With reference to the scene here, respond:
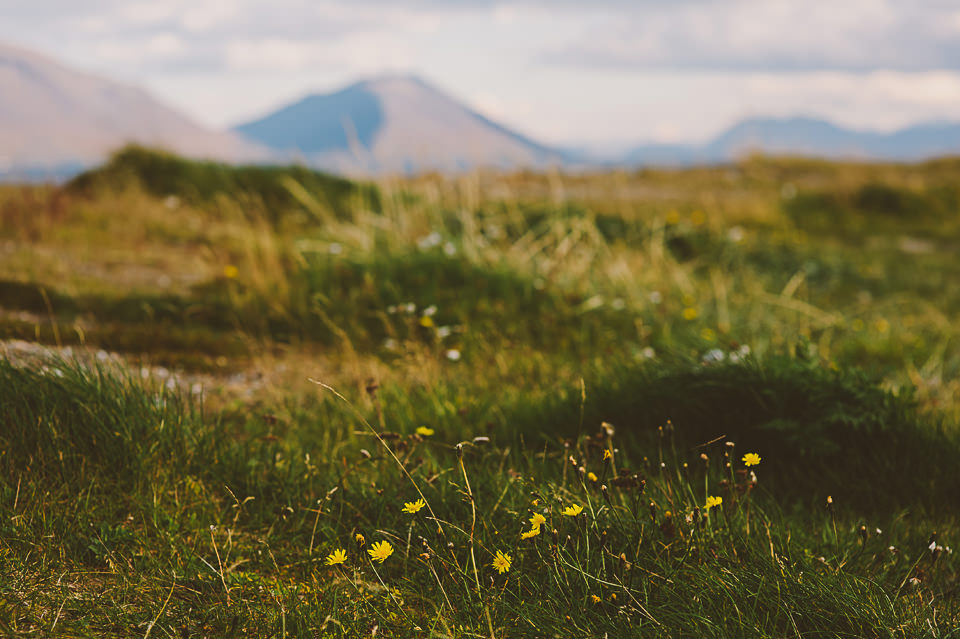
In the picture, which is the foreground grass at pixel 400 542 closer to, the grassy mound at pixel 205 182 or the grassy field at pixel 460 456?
the grassy field at pixel 460 456

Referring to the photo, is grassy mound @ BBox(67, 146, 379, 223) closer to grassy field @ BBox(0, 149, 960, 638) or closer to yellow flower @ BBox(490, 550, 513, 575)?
grassy field @ BBox(0, 149, 960, 638)

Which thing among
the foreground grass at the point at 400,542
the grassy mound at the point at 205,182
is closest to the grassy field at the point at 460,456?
the foreground grass at the point at 400,542

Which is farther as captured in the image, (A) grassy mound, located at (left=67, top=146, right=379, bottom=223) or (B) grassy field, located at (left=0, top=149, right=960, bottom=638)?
(A) grassy mound, located at (left=67, top=146, right=379, bottom=223)

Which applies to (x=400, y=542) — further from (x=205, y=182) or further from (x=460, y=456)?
(x=205, y=182)

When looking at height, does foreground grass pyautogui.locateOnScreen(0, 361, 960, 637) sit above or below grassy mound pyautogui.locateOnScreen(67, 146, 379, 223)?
below

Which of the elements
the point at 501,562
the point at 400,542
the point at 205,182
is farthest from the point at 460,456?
the point at 205,182

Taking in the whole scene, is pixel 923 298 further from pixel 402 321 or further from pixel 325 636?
pixel 325 636

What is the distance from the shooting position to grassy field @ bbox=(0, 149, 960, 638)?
196 cm

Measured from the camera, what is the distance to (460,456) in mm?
2053

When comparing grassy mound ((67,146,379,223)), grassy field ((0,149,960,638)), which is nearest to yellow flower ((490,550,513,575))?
grassy field ((0,149,960,638))

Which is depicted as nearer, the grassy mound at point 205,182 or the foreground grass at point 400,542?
the foreground grass at point 400,542

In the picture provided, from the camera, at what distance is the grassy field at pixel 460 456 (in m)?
1.96

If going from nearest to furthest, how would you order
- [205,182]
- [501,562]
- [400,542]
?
[501,562] < [400,542] < [205,182]

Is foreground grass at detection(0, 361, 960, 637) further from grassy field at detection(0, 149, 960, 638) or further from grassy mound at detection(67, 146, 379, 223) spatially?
grassy mound at detection(67, 146, 379, 223)
